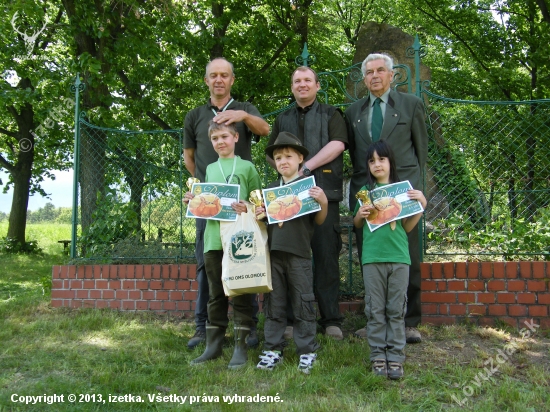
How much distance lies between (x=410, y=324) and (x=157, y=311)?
241 centimetres

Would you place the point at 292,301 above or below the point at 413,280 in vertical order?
below

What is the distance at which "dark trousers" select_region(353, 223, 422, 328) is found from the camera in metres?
3.85

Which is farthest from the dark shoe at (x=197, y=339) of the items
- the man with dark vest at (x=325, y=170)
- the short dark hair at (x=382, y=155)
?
the short dark hair at (x=382, y=155)

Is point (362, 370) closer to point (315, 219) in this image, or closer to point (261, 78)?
point (315, 219)

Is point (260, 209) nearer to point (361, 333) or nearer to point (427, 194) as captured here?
point (361, 333)

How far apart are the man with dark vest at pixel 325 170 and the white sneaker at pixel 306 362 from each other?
2.15ft

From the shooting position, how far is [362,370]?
320 cm

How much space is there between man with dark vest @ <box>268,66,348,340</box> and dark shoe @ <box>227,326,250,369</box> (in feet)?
2.19

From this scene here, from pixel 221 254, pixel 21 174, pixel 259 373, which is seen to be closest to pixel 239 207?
pixel 221 254

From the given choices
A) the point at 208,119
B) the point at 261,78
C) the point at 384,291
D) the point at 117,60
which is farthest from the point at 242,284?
the point at 261,78

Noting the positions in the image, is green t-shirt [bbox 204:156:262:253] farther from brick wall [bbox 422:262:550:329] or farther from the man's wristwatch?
brick wall [bbox 422:262:550:329]

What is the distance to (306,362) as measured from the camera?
3.24 meters

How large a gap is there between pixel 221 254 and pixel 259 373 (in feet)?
2.71

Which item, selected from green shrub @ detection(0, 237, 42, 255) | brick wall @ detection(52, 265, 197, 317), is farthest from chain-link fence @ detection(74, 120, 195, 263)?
green shrub @ detection(0, 237, 42, 255)
